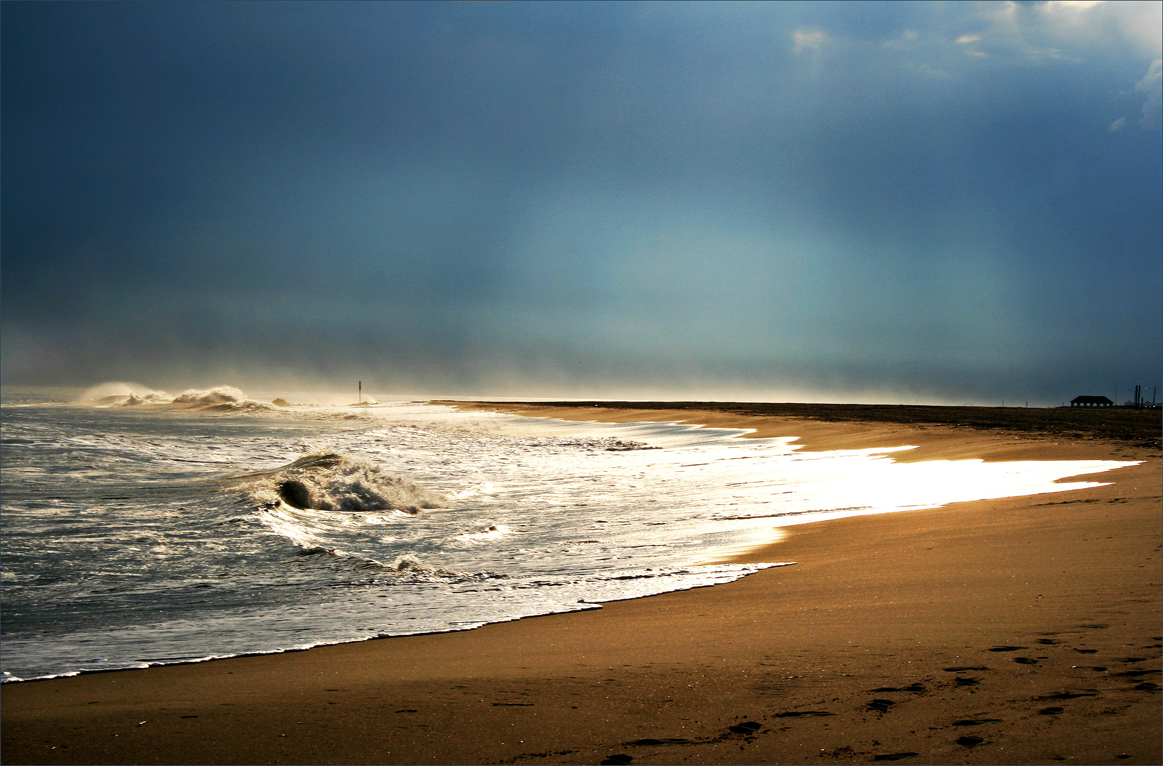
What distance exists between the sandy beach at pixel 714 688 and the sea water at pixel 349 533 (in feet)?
2.16

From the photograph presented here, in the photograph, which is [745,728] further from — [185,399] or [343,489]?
[185,399]

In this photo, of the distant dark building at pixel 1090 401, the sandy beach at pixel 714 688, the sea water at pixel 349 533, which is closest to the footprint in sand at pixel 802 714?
the sandy beach at pixel 714 688

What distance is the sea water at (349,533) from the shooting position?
5.05 m

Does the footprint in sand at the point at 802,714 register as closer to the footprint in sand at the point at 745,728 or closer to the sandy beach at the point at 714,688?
the sandy beach at the point at 714,688

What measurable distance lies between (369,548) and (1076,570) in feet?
21.3

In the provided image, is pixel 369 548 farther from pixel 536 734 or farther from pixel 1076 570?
pixel 1076 570

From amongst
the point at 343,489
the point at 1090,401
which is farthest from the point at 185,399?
the point at 1090,401

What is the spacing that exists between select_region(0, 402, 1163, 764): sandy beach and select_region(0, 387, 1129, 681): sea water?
0.66 meters

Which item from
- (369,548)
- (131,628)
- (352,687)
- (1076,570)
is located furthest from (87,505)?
(1076,570)

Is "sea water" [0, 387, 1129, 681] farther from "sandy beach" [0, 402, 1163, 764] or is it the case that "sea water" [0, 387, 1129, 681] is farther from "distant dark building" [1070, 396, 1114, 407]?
"distant dark building" [1070, 396, 1114, 407]

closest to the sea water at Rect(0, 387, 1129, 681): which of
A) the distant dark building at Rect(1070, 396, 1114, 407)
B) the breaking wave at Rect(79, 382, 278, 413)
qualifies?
the breaking wave at Rect(79, 382, 278, 413)

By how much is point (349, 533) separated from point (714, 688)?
6.58m

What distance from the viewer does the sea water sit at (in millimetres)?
5051

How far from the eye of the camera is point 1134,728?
269 cm
